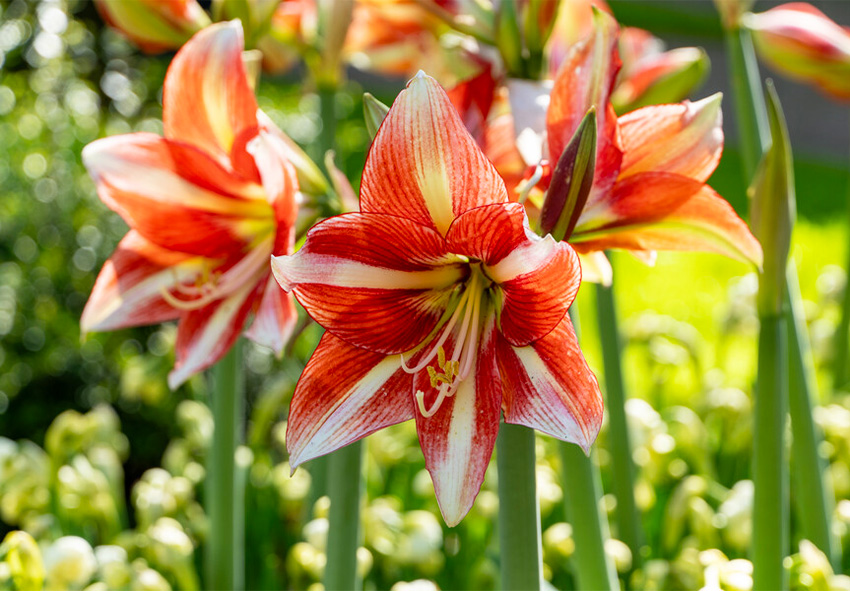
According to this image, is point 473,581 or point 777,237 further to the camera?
point 473,581

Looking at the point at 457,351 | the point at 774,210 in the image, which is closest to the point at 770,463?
the point at 774,210

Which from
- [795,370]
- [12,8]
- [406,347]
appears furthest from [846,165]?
[406,347]

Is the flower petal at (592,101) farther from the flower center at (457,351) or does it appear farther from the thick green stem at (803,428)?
the thick green stem at (803,428)

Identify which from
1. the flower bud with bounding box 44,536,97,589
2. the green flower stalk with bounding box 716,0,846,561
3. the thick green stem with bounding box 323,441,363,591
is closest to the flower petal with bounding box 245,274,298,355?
the thick green stem with bounding box 323,441,363,591

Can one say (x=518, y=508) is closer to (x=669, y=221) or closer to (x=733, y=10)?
(x=669, y=221)

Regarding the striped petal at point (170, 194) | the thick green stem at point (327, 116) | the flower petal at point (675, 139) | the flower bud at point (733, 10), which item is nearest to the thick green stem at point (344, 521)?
the striped petal at point (170, 194)

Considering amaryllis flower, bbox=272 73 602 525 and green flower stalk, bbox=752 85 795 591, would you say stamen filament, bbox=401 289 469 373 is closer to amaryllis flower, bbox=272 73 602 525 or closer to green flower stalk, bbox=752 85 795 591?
amaryllis flower, bbox=272 73 602 525

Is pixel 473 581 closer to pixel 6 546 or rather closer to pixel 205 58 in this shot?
pixel 6 546
